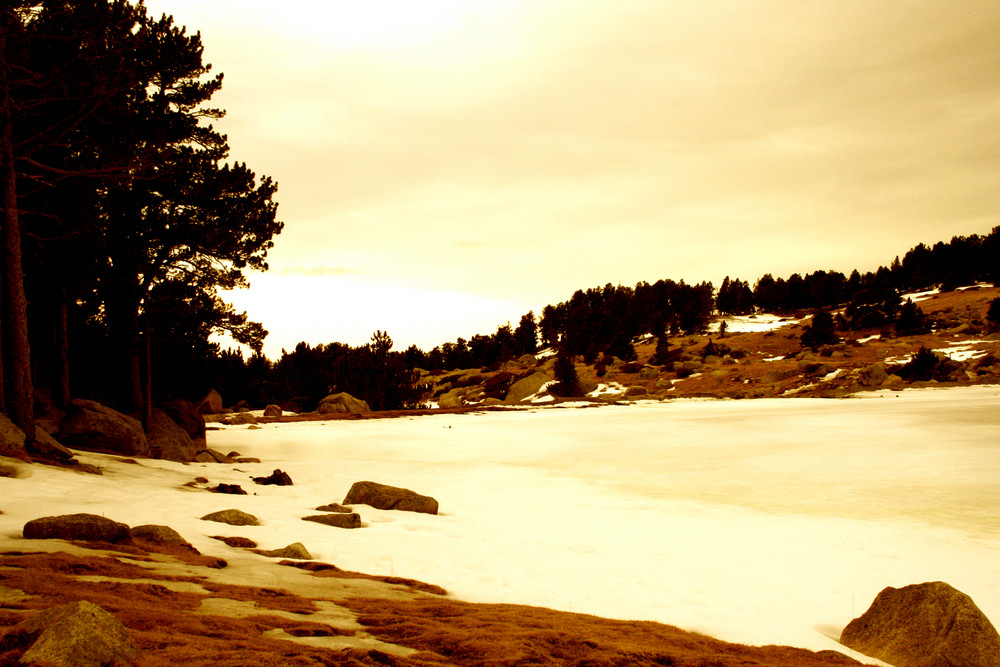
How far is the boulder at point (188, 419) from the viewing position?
23.5 m

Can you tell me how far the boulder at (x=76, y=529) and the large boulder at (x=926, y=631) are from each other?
742 centimetres

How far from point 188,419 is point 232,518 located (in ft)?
52.9

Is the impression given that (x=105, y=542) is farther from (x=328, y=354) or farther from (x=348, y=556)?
(x=328, y=354)

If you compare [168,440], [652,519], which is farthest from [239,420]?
[652,519]

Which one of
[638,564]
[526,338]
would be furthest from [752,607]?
[526,338]

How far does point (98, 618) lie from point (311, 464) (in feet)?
52.7

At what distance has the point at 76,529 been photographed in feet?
23.0

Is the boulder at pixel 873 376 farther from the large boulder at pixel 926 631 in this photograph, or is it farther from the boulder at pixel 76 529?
the boulder at pixel 76 529

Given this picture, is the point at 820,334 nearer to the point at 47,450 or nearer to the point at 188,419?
the point at 188,419

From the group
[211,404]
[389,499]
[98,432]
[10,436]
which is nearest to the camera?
[389,499]

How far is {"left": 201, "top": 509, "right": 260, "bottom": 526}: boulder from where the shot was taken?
374 inches

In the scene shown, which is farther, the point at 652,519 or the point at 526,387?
the point at 526,387

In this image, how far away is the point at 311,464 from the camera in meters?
19.0

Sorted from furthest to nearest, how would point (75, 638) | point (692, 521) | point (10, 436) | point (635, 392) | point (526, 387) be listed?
point (526, 387), point (635, 392), point (10, 436), point (692, 521), point (75, 638)
